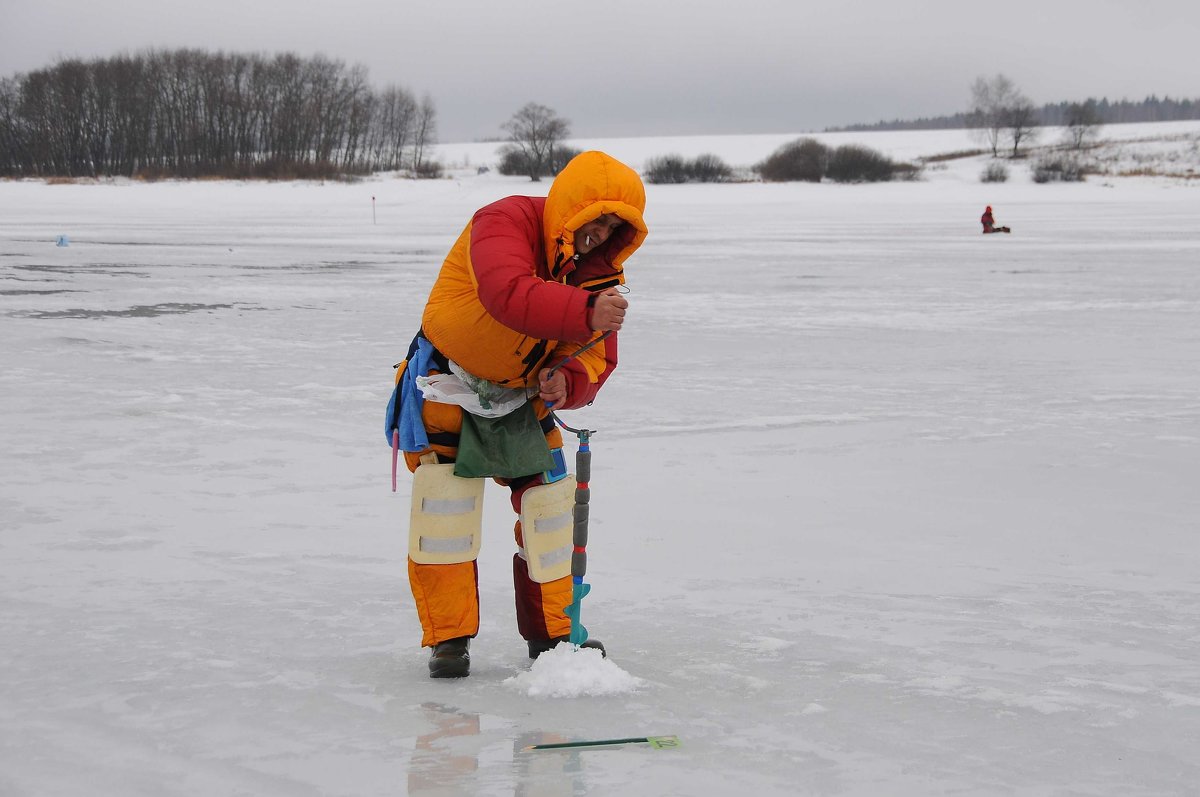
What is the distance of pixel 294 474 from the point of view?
5.27 meters

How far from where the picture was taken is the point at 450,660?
307cm

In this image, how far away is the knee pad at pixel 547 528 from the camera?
3217 millimetres

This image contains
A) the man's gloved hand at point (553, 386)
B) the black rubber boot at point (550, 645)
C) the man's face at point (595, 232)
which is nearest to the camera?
the man's face at point (595, 232)

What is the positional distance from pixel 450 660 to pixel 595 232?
1.11m

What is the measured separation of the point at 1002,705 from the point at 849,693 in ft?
1.15

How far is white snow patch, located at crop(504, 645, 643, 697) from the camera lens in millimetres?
2967

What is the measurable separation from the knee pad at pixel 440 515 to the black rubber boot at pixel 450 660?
0.21m

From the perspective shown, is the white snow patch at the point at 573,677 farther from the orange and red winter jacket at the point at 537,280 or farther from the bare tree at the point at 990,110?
the bare tree at the point at 990,110

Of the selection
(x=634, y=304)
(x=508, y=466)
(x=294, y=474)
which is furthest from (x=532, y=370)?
(x=634, y=304)

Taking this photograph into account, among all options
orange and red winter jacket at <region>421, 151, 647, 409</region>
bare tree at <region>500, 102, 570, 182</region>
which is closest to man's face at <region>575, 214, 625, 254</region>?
orange and red winter jacket at <region>421, 151, 647, 409</region>

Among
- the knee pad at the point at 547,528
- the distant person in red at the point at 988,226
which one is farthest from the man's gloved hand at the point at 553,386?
the distant person in red at the point at 988,226

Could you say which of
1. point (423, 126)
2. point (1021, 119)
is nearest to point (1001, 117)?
point (1021, 119)

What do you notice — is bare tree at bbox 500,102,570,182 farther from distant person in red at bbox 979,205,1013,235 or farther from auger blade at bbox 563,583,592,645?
auger blade at bbox 563,583,592,645

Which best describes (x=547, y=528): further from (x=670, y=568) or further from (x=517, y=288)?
(x=670, y=568)
